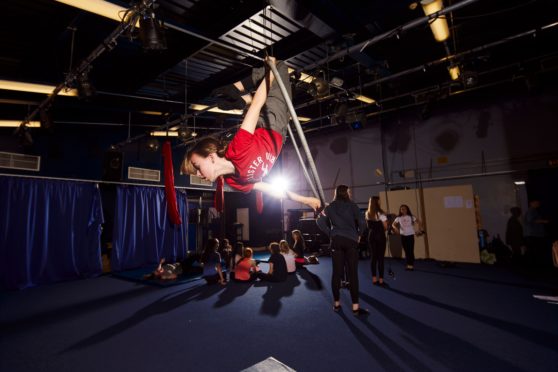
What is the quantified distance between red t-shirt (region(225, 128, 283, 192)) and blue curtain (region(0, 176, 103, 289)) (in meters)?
6.79

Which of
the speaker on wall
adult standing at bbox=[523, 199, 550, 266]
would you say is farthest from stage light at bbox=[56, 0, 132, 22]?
adult standing at bbox=[523, 199, 550, 266]

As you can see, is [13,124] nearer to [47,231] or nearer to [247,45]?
[47,231]

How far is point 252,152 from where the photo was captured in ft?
6.38

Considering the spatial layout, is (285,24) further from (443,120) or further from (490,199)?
(490,199)

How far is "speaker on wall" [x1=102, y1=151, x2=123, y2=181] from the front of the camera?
7.68m

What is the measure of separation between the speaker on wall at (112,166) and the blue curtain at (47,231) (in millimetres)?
484

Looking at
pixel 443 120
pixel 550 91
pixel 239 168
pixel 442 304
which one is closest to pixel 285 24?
pixel 239 168

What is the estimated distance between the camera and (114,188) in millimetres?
8477

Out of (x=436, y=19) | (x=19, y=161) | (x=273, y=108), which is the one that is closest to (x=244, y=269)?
(x=273, y=108)

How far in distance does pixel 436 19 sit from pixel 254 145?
3.79 meters

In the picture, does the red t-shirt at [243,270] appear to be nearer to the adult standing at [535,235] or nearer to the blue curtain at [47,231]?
the blue curtain at [47,231]

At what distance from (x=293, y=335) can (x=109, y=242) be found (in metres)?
7.67

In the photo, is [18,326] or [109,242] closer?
[18,326]

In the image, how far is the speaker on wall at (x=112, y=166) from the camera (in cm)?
768
